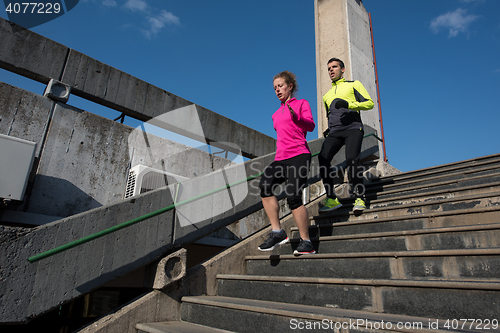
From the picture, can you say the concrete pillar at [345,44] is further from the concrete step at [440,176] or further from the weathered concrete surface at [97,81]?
the weathered concrete surface at [97,81]

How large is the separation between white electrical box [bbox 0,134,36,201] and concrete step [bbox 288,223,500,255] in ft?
10.4

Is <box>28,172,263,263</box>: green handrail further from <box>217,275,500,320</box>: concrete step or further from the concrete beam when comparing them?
<box>217,275,500,320</box>: concrete step

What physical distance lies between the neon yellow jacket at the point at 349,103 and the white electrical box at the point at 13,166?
3563mm

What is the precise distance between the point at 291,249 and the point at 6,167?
10.1 ft

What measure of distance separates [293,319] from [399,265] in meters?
0.94

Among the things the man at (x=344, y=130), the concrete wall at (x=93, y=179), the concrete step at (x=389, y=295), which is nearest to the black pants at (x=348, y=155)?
the man at (x=344, y=130)

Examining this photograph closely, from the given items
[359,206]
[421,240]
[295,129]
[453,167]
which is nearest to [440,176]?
[453,167]

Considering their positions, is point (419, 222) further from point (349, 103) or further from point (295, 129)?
point (349, 103)

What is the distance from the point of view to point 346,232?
3213 millimetres

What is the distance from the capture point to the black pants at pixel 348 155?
11.4 feet

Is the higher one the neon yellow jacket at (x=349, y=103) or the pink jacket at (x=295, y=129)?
the neon yellow jacket at (x=349, y=103)

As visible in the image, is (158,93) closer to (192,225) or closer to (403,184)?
(192,225)

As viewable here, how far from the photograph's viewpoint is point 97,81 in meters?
4.49

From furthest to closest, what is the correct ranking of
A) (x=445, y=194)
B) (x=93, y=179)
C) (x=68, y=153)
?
(x=93, y=179)
(x=68, y=153)
(x=445, y=194)
